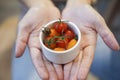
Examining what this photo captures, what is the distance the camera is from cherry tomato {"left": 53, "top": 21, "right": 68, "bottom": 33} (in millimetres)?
781

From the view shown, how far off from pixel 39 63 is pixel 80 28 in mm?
192

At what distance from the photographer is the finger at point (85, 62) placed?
0.70 m

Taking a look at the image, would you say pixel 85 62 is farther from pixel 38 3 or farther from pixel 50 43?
pixel 38 3

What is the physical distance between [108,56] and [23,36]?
349 mm

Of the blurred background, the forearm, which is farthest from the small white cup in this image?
the blurred background

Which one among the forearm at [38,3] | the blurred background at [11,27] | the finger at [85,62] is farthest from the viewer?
the blurred background at [11,27]

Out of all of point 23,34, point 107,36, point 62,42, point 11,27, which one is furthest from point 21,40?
point 11,27

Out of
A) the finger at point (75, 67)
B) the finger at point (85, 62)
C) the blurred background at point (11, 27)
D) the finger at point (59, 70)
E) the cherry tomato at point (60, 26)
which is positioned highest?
the cherry tomato at point (60, 26)

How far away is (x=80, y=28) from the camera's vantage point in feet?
2.75

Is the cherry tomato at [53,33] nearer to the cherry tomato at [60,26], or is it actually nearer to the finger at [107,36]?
the cherry tomato at [60,26]

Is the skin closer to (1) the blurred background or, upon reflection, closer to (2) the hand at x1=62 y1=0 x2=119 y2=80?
(2) the hand at x1=62 y1=0 x2=119 y2=80

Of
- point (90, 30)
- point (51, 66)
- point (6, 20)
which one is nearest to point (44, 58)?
point (51, 66)

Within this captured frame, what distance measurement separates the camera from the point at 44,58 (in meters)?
0.78

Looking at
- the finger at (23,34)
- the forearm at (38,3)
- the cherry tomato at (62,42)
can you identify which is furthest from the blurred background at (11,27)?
the cherry tomato at (62,42)
